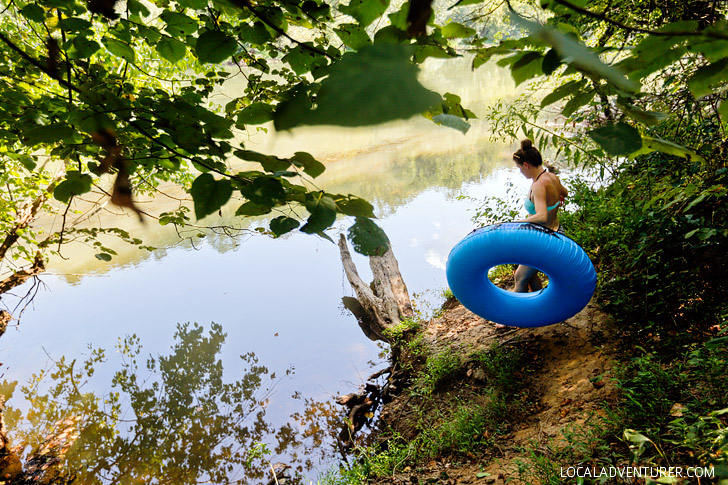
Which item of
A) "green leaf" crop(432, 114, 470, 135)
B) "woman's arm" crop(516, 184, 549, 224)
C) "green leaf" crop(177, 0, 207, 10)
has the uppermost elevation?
"woman's arm" crop(516, 184, 549, 224)

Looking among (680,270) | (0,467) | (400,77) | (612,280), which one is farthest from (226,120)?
(0,467)

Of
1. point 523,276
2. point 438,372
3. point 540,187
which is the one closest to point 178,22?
point 540,187

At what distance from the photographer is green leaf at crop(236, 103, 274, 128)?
0.57 meters

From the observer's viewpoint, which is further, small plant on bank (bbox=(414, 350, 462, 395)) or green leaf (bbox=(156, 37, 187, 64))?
small plant on bank (bbox=(414, 350, 462, 395))

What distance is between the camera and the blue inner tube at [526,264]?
2.80 m

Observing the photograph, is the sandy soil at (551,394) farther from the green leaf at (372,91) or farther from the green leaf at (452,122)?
the green leaf at (372,91)

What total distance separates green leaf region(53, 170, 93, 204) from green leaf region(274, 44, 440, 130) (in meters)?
0.78

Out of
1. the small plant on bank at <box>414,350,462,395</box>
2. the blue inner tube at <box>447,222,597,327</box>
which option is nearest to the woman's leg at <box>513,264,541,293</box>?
the blue inner tube at <box>447,222,597,327</box>

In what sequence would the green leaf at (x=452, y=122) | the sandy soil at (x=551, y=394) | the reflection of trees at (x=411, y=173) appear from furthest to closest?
the reflection of trees at (x=411, y=173)
the sandy soil at (x=551, y=394)
the green leaf at (x=452, y=122)

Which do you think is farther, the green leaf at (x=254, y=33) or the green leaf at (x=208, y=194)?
the green leaf at (x=254, y=33)

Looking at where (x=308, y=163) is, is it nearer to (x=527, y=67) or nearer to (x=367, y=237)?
(x=367, y=237)

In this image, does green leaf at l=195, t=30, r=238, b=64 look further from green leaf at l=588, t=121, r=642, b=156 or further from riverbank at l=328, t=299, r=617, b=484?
riverbank at l=328, t=299, r=617, b=484

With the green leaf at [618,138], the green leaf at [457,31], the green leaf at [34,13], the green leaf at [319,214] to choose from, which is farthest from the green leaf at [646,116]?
the green leaf at [34,13]

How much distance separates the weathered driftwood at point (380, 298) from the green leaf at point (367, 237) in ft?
14.5
